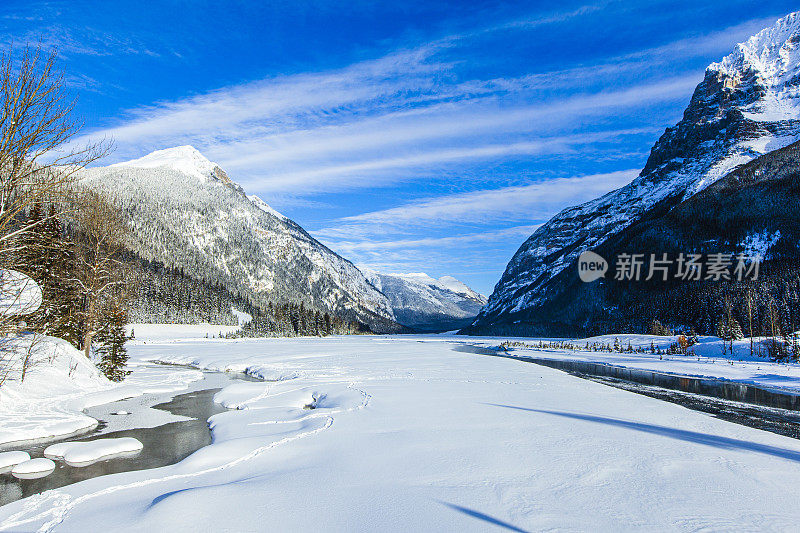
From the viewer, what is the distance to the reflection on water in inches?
332

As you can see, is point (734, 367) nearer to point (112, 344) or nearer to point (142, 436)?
point (142, 436)

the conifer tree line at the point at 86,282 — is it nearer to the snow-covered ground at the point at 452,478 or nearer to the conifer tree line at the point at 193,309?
the snow-covered ground at the point at 452,478

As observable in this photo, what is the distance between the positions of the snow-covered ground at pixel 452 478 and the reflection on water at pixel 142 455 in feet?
2.25

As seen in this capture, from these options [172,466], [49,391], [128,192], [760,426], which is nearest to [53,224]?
[49,391]

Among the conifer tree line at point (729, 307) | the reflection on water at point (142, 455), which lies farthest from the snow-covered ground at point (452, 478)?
the conifer tree line at point (729, 307)

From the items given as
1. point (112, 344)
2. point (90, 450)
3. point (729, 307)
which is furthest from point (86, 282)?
point (729, 307)

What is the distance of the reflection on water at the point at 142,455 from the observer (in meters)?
8.43

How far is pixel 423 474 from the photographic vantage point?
8031 millimetres

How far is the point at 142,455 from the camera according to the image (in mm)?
10609

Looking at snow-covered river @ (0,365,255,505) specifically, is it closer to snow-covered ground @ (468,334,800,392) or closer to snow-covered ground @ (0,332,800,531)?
snow-covered ground @ (0,332,800,531)

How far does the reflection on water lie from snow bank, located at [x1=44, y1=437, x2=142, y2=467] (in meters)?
0.22

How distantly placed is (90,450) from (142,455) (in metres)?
1.29

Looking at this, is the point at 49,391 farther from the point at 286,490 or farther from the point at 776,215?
the point at 776,215

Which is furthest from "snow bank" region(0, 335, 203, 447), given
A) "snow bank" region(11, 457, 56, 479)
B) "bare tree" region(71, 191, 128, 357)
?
"bare tree" region(71, 191, 128, 357)
